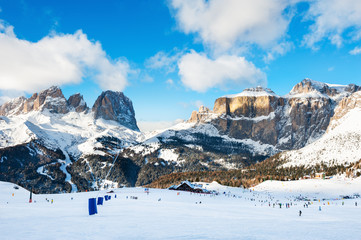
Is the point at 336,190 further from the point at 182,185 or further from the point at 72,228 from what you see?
the point at 72,228

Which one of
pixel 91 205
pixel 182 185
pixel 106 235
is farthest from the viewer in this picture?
pixel 182 185

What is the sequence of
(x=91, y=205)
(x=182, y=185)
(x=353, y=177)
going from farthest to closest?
(x=353, y=177) → (x=182, y=185) → (x=91, y=205)

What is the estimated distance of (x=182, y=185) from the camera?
445 ft

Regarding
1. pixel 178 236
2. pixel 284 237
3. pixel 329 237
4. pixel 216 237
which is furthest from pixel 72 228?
pixel 329 237

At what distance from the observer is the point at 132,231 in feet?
68.1

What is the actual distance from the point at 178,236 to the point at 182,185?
118761 mm

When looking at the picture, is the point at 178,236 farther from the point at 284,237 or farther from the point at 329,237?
the point at 329,237

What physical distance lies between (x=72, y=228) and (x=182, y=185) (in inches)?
4629

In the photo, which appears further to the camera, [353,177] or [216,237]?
[353,177]

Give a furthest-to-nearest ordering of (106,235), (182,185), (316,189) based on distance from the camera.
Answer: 1. (316,189)
2. (182,185)
3. (106,235)

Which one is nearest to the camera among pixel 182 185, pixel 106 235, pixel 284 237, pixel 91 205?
pixel 106 235

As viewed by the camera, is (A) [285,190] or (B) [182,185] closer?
(B) [182,185]

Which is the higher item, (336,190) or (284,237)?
(284,237)

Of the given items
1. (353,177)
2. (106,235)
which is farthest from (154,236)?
(353,177)
